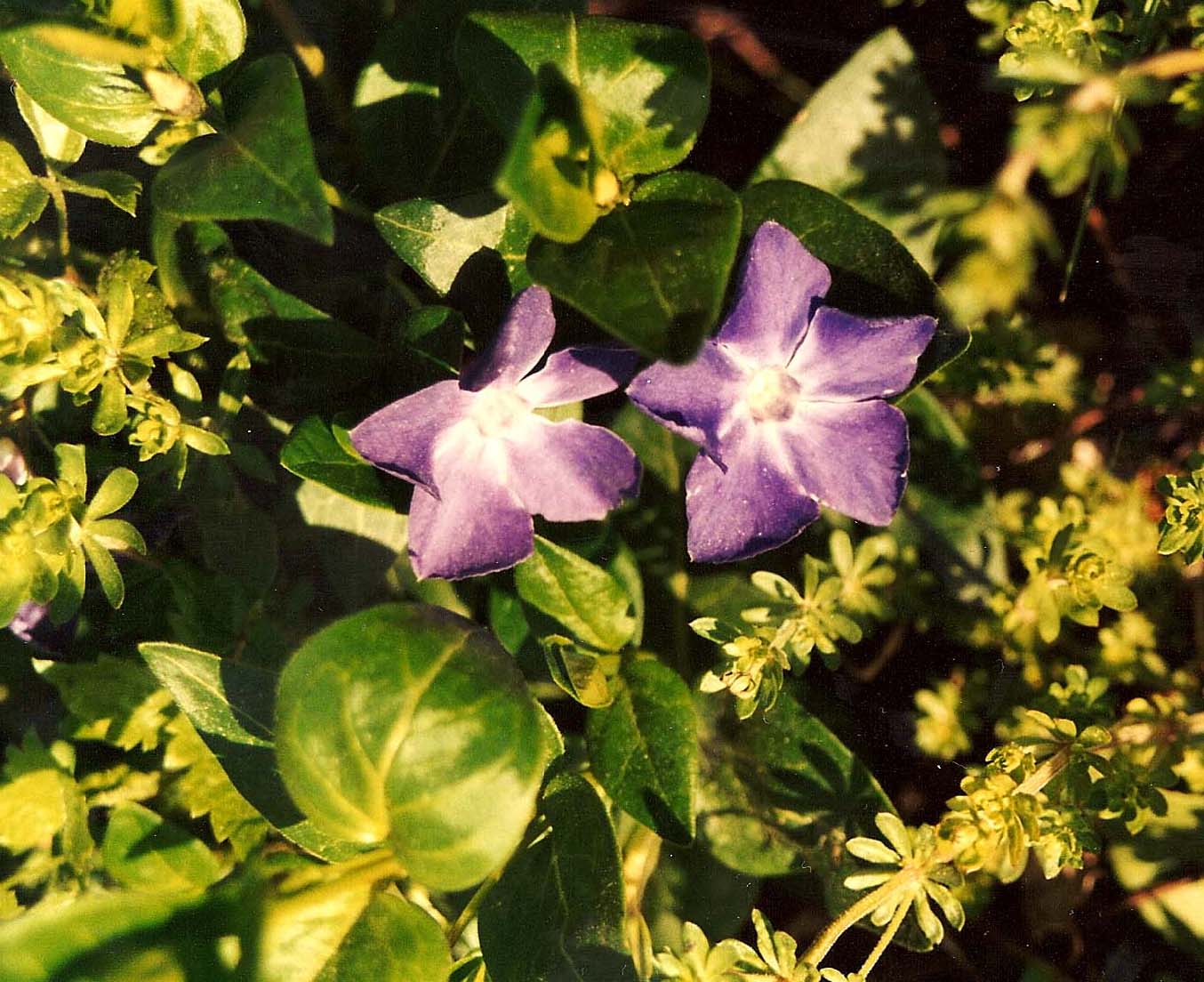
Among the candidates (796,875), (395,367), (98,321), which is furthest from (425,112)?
(796,875)

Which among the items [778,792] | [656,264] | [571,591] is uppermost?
[656,264]

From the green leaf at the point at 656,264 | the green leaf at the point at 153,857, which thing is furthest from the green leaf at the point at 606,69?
the green leaf at the point at 153,857

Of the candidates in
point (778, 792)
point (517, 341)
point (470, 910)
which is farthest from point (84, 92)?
point (778, 792)

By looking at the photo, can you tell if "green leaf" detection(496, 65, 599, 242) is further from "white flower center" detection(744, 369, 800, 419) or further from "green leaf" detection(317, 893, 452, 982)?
"green leaf" detection(317, 893, 452, 982)

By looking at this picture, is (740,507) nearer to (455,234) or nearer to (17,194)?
(455,234)

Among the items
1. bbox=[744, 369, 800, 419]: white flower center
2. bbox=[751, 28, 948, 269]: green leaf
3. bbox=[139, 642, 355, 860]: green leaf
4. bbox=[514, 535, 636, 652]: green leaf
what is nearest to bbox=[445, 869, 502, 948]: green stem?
bbox=[139, 642, 355, 860]: green leaf

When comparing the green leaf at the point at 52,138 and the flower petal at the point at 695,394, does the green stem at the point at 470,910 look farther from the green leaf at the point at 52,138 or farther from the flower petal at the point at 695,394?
the green leaf at the point at 52,138
